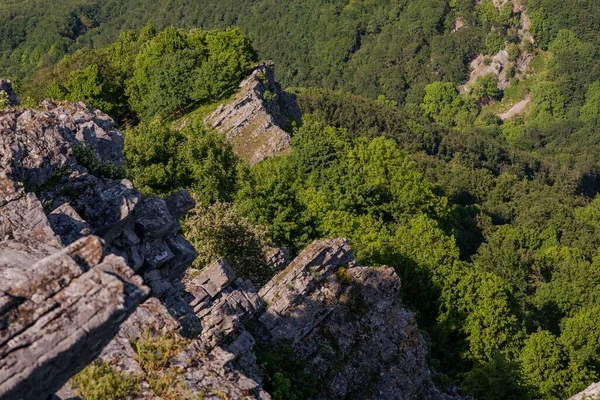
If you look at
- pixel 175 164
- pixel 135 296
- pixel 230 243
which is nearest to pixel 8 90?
pixel 230 243

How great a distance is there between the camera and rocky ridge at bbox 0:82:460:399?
12.8m

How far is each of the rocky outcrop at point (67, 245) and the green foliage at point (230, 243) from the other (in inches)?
468

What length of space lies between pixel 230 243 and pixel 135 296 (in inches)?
1054

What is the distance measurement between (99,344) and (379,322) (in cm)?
2457

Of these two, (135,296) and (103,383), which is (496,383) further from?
(135,296)

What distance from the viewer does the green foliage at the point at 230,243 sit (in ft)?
127

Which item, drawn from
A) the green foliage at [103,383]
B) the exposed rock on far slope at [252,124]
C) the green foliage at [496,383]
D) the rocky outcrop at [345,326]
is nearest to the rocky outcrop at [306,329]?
the rocky outcrop at [345,326]

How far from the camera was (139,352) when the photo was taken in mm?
20156

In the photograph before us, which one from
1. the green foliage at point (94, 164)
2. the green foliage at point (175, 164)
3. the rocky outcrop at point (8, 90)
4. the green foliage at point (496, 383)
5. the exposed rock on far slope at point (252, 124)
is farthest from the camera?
the exposed rock on far slope at point (252, 124)

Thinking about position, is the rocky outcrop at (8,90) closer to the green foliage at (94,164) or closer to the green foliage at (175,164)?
the green foliage at (94,164)

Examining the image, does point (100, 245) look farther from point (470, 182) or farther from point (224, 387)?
point (470, 182)

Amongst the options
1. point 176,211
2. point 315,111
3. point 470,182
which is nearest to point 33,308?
point 176,211

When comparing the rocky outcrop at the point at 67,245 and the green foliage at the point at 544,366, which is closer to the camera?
the rocky outcrop at the point at 67,245

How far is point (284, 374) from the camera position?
2823 centimetres
